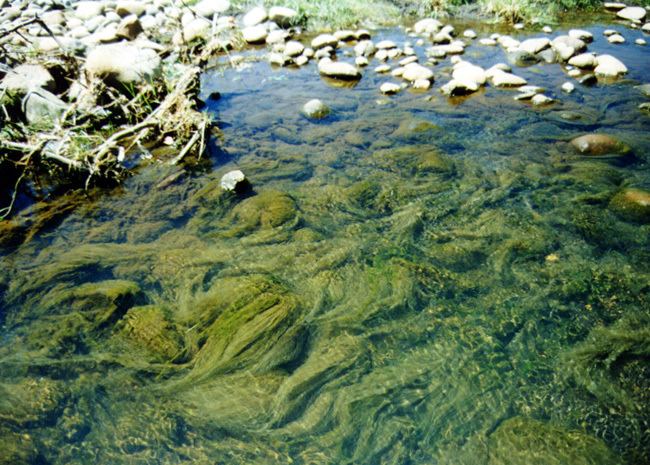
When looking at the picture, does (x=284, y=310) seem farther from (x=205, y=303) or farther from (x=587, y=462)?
(x=587, y=462)

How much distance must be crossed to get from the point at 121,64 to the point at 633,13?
11.0 m

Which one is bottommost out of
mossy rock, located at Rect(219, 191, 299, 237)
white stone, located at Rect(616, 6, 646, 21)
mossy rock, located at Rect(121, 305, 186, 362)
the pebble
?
mossy rock, located at Rect(121, 305, 186, 362)

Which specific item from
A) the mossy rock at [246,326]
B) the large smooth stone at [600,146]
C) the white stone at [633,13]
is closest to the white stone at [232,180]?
the mossy rock at [246,326]

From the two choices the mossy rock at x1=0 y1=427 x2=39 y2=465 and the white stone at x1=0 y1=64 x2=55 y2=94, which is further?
the white stone at x1=0 y1=64 x2=55 y2=94

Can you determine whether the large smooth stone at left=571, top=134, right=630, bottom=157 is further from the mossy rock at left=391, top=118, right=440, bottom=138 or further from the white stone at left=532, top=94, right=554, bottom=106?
the mossy rock at left=391, top=118, right=440, bottom=138

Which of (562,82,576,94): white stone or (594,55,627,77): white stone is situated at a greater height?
(594,55,627,77): white stone

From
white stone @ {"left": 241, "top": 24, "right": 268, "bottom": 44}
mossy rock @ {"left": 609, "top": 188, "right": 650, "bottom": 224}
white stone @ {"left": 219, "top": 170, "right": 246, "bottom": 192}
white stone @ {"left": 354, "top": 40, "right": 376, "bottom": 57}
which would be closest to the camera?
mossy rock @ {"left": 609, "top": 188, "right": 650, "bottom": 224}

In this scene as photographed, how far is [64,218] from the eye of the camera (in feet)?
14.5

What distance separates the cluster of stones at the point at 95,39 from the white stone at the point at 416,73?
3448mm

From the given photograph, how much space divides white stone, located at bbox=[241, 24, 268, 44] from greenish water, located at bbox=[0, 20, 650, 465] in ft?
18.1

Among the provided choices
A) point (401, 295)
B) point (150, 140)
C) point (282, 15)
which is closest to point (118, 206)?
point (150, 140)

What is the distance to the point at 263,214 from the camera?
14.1 feet

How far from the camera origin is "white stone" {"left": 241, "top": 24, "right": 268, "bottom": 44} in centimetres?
968

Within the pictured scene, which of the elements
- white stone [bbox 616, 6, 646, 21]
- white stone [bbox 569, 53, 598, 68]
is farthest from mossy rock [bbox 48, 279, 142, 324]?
white stone [bbox 616, 6, 646, 21]
